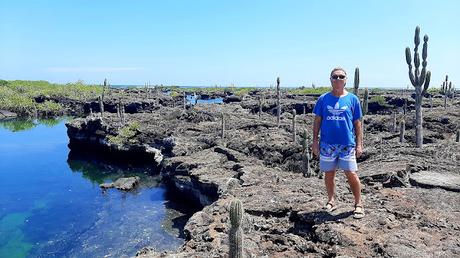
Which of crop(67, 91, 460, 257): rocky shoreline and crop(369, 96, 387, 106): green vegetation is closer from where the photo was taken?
crop(67, 91, 460, 257): rocky shoreline

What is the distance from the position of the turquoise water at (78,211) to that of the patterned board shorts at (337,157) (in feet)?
39.8

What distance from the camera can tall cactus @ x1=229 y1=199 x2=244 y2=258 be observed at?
7312 millimetres

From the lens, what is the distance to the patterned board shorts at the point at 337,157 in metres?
7.46

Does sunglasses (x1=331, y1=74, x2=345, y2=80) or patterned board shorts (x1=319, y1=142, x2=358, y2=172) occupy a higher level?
sunglasses (x1=331, y1=74, x2=345, y2=80)

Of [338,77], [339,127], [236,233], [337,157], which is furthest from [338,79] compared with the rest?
[236,233]

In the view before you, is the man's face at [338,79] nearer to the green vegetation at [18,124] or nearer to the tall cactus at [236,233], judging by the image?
the tall cactus at [236,233]

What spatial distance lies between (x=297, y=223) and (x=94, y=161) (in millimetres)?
35706

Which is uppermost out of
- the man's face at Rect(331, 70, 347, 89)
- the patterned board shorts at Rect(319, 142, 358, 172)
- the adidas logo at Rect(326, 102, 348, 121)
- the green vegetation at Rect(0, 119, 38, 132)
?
the man's face at Rect(331, 70, 347, 89)

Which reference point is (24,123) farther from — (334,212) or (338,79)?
(338,79)

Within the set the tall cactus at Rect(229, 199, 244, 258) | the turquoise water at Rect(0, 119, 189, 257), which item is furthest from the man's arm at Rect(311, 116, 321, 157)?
the turquoise water at Rect(0, 119, 189, 257)

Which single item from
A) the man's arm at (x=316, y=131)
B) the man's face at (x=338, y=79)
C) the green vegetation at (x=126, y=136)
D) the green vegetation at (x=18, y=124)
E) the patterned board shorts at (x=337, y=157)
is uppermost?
the man's face at (x=338, y=79)

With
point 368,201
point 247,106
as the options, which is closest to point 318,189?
point 368,201

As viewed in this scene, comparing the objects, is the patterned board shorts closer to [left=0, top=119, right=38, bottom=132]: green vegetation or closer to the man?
the man

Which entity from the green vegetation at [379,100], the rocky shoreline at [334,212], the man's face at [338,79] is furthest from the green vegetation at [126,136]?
the green vegetation at [379,100]
